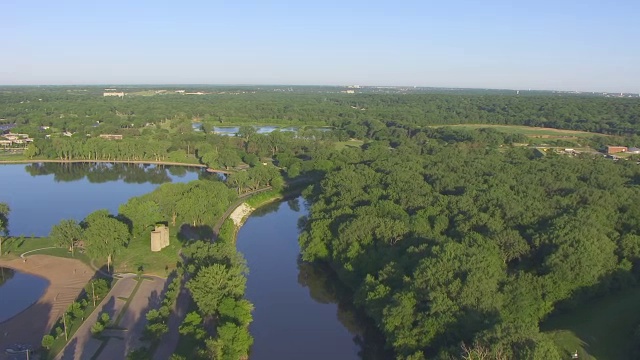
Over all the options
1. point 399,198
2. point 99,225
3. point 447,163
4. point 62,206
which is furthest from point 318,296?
point 62,206

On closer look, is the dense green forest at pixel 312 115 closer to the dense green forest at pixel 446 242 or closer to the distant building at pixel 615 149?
the distant building at pixel 615 149

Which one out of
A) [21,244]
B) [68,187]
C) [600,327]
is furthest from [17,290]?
[68,187]

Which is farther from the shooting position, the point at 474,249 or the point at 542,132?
the point at 542,132

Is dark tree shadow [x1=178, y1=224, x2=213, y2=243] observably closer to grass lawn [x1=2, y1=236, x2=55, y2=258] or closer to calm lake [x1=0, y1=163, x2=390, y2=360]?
calm lake [x1=0, y1=163, x2=390, y2=360]

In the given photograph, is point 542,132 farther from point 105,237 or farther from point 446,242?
point 105,237

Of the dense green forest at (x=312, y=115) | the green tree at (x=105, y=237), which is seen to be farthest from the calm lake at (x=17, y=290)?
the dense green forest at (x=312, y=115)
